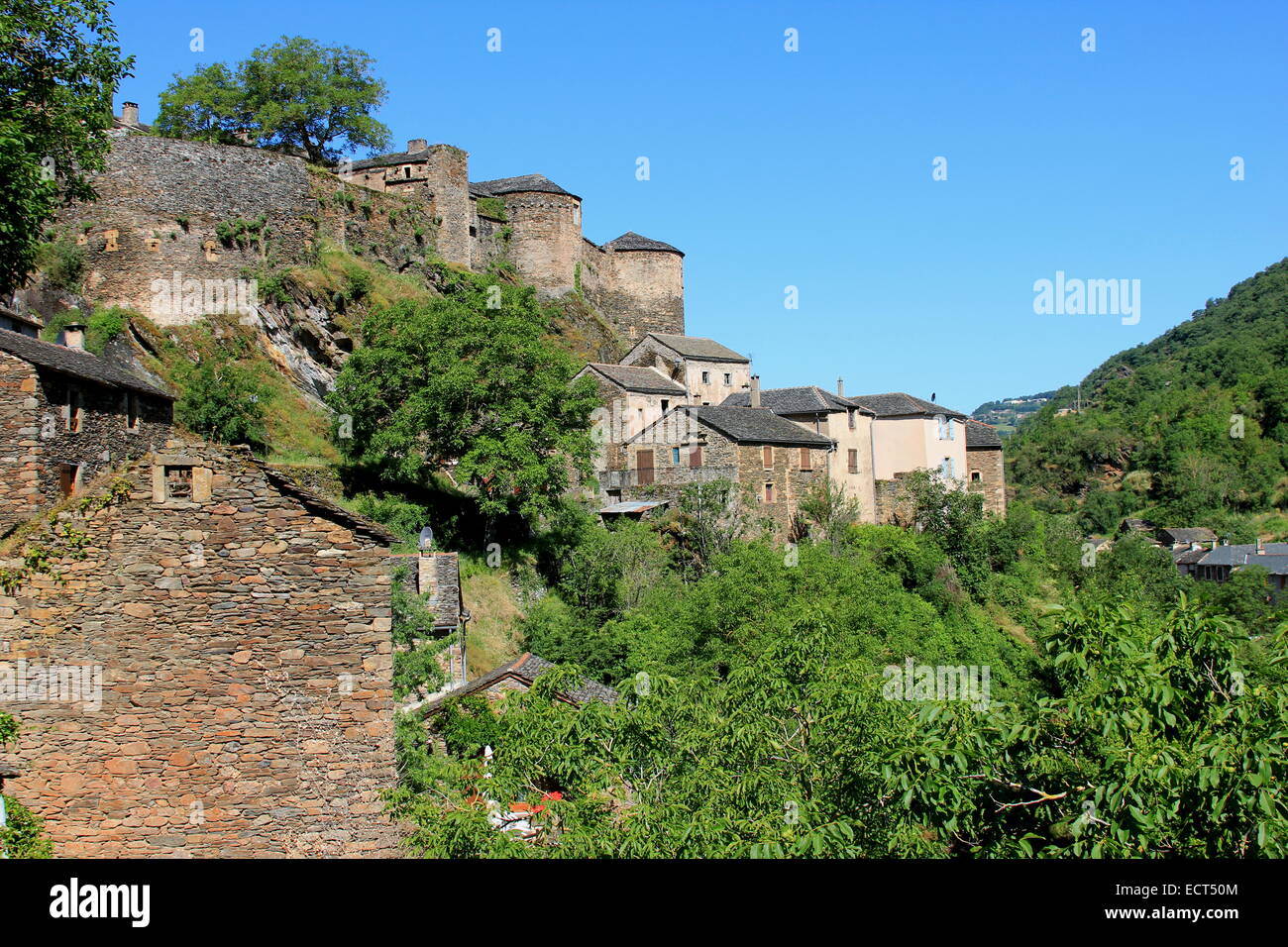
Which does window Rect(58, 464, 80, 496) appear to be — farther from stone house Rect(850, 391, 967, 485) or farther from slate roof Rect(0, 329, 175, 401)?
stone house Rect(850, 391, 967, 485)

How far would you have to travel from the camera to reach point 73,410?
55.0ft

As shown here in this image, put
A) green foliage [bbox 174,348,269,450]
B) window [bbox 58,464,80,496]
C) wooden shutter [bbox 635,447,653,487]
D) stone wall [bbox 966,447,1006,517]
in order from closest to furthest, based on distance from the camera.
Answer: window [bbox 58,464,80,496], green foliage [bbox 174,348,269,450], wooden shutter [bbox 635,447,653,487], stone wall [bbox 966,447,1006,517]

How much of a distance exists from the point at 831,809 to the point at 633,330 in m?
51.2

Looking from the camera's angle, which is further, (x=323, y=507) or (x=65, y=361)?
(x=65, y=361)

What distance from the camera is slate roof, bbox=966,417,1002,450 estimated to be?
52906 millimetres

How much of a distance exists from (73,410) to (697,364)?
129 ft

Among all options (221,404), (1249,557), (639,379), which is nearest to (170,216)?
(221,404)

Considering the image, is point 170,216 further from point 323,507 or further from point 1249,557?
point 1249,557

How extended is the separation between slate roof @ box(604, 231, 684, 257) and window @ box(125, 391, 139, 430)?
42.5 meters

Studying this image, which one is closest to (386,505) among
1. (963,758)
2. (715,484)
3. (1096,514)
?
(715,484)

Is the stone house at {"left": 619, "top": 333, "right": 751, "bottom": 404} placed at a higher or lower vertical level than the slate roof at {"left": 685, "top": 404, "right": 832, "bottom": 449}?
higher

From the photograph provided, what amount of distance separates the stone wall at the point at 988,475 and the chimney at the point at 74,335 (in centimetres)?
4006

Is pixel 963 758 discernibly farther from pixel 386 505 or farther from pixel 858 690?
pixel 386 505

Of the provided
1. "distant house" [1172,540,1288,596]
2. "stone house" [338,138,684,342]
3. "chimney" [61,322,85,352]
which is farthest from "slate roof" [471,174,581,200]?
"distant house" [1172,540,1288,596]
